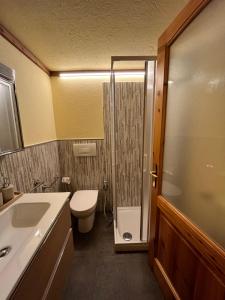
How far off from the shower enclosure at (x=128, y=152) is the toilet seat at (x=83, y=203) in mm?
316

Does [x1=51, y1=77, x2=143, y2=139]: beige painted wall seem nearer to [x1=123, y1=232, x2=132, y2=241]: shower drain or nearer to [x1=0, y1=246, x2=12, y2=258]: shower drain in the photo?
[x1=123, y1=232, x2=132, y2=241]: shower drain

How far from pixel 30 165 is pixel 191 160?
1.51m

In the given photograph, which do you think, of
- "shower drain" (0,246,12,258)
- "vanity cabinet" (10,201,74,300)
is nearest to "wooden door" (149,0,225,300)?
"vanity cabinet" (10,201,74,300)

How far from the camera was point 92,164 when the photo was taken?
2.45 metres

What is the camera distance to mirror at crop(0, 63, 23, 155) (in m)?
1.22

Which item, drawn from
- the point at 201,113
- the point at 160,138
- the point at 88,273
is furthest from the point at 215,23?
the point at 88,273

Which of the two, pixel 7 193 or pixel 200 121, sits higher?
pixel 200 121

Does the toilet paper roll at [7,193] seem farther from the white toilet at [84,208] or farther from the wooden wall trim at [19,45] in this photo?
the wooden wall trim at [19,45]

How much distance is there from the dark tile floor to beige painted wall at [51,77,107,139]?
5.00 feet

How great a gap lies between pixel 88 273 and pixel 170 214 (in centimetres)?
109

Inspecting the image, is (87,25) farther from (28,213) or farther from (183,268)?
(183,268)

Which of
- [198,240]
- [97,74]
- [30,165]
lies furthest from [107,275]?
[97,74]

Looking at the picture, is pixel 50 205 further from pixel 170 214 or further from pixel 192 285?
pixel 192 285

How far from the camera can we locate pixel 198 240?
2.87 ft
